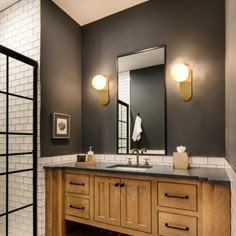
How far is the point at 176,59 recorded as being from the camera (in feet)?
8.18

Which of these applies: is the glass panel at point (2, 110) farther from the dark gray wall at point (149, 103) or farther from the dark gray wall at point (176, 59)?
the dark gray wall at point (149, 103)

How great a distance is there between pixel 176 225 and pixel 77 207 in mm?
1063

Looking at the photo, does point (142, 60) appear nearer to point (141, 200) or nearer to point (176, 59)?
point (176, 59)

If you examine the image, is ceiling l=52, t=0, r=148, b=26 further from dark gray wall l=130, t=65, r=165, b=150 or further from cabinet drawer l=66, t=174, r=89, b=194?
cabinet drawer l=66, t=174, r=89, b=194

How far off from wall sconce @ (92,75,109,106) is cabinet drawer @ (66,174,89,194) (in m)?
1.01

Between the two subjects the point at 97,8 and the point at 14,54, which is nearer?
the point at 14,54

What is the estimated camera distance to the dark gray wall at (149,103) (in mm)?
2559

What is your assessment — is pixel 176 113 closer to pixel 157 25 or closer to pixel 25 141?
pixel 157 25

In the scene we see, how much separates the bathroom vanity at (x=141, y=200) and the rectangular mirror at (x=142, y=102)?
1.77 feet

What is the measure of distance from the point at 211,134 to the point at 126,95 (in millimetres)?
1097

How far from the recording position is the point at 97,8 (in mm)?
2830

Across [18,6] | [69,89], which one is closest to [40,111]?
[69,89]

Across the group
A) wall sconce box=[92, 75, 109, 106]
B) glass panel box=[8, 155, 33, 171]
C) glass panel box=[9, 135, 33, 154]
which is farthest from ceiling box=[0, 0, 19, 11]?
glass panel box=[8, 155, 33, 171]

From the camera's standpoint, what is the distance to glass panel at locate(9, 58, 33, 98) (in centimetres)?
254
